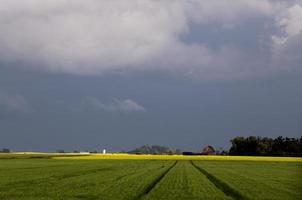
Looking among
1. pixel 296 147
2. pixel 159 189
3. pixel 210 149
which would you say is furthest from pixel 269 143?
pixel 159 189

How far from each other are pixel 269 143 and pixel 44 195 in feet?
477

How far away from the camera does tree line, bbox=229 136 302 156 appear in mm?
165250

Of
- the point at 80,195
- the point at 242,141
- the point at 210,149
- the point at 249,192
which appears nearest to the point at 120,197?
the point at 80,195

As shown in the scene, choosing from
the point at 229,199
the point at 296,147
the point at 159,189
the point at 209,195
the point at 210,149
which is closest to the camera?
the point at 229,199

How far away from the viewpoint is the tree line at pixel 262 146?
165 meters

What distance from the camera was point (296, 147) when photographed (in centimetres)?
16588

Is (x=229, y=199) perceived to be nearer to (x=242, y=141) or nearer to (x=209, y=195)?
(x=209, y=195)

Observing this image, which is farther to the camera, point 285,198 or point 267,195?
point 267,195

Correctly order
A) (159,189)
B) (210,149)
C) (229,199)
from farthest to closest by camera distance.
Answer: (210,149), (159,189), (229,199)

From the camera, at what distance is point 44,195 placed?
29.8 metres

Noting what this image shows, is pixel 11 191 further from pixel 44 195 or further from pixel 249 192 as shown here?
pixel 249 192

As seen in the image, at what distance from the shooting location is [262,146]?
166 meters

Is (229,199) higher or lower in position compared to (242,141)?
lower

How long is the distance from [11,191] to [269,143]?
144038 mm
